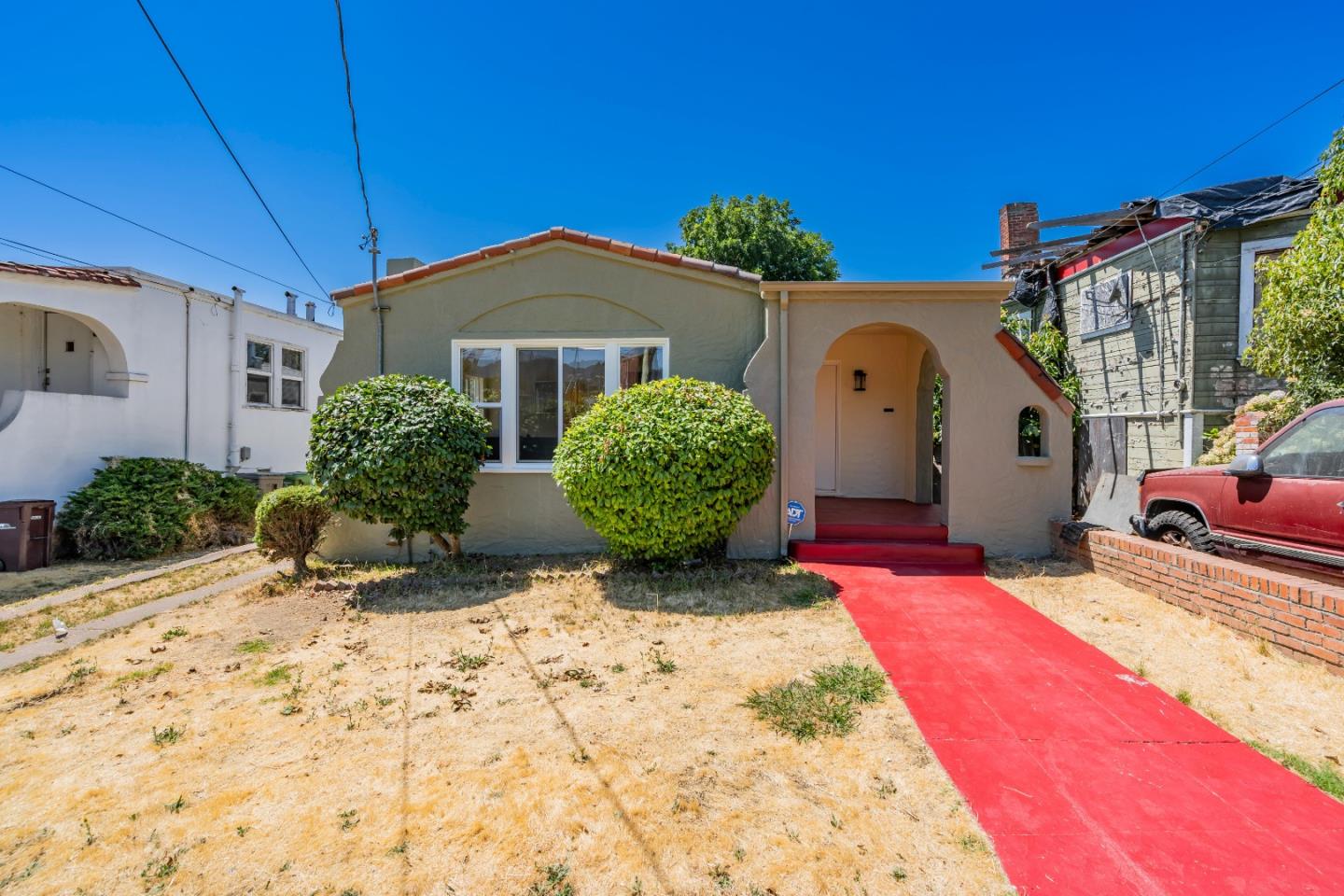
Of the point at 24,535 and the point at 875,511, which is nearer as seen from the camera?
the point at 24,535

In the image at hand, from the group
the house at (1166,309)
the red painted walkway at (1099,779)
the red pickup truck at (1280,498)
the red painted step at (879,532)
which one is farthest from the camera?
the house at (1166,309)

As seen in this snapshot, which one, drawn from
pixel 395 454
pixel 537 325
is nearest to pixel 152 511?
pixel 395 454

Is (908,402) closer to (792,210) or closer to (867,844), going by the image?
(867,844)

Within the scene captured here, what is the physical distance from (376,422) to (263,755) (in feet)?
13.1

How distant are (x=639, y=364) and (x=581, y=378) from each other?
0.84 m

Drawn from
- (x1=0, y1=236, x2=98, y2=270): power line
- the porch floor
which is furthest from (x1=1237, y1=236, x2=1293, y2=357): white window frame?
(x1=0, y1=236, x2=98, y2=270): power line

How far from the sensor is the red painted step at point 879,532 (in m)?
7.39

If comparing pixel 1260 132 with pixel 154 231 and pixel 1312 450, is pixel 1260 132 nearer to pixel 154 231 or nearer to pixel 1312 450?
pixel 1312 450

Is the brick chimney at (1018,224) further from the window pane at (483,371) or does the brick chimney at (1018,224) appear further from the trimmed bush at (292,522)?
the trimmed bush at (292,522)

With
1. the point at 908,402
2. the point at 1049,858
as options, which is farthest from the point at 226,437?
the point at 1049,858

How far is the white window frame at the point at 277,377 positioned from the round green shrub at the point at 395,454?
7743 mm

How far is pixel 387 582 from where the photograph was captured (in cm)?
679

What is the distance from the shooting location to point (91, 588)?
23.6 ft

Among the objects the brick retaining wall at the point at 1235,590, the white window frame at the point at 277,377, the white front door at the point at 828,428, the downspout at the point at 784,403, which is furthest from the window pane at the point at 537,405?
the white window frame at the point at 277,377
